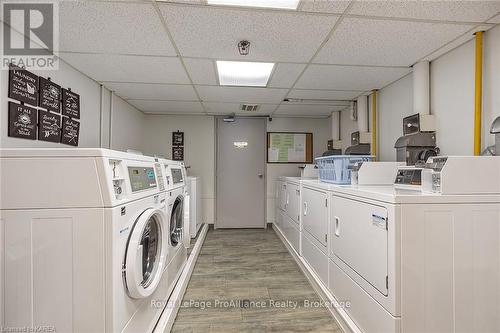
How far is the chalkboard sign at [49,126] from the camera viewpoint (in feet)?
6.75

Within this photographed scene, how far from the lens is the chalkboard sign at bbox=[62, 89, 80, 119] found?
235cm

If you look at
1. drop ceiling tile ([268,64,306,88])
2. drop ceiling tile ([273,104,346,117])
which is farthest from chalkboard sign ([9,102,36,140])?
drop ceiling tile ([273,104,346,117])

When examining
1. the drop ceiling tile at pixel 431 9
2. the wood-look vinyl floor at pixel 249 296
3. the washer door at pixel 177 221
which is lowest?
the wood-look vinyl floor at pixel 249 296

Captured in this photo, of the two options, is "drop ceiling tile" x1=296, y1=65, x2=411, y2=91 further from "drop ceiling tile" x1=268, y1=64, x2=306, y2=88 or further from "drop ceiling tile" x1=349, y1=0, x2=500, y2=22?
"drop ceiling tile" x1=349, y1=0, x2=500, y2=22

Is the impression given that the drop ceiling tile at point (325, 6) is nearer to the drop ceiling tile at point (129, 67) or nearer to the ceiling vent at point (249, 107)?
the drop ceiling tile at point (129, 67)

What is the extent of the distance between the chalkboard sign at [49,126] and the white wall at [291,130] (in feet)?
10.4

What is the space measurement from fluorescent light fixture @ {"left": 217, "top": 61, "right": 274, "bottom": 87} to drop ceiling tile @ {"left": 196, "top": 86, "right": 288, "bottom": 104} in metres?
0.17

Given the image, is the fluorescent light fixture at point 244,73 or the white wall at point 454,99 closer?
the white wall at point 454,99

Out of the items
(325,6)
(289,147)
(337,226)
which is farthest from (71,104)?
(289,147)

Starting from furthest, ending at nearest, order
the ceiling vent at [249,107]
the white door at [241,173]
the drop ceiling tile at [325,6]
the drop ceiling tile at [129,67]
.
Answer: the white door at [241,173] → the ceiling vent at [249,107] → the drop ceiling tile at [129,67] → the drop ceiling tile at [325,6]

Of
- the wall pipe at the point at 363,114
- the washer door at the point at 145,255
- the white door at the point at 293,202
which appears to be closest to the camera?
the washer door at the point at 145,255

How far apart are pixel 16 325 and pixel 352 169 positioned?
7.25 feet

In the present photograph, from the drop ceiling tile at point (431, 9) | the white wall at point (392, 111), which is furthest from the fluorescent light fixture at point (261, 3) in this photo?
the white wall at point (392, 111)

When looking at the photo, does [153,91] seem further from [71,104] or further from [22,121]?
[22,121]
